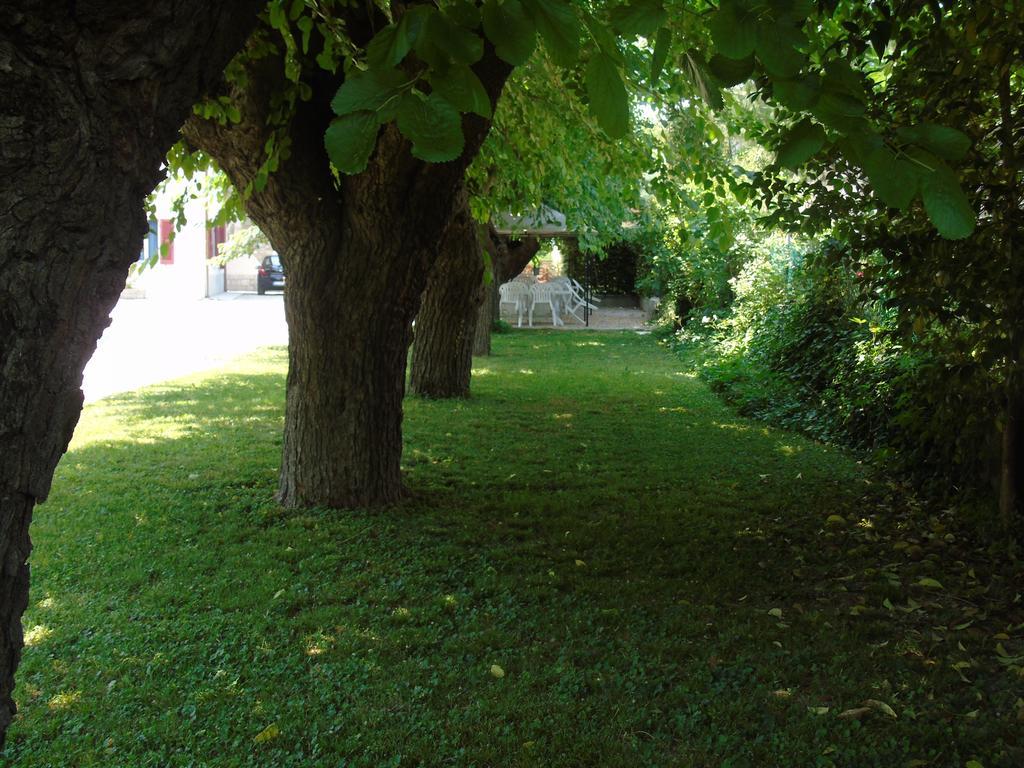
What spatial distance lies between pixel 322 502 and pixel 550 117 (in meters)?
4.37

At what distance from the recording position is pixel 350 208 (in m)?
5.94

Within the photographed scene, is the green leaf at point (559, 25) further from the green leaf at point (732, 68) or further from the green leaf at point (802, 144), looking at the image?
the green leaf at point (802, 144)

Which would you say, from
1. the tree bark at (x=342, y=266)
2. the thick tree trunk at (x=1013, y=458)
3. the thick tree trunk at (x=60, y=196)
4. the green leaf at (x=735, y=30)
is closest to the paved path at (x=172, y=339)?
the tree bark at (x=342, y=266)

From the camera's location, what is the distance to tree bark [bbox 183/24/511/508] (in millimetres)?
5609

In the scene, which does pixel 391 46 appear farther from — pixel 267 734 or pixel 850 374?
pixel 850 374

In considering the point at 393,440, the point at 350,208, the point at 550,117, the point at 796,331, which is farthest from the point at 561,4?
the point at 796,331

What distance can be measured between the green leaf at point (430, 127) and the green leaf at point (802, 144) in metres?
0.70

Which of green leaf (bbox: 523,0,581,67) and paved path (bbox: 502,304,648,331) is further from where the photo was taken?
paved path (bbox: 502,304,648,331)

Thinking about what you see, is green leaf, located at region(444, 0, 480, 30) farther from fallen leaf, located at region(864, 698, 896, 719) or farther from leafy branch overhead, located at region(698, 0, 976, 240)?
fallen leaf, located at region(864, 698, 896, 719)

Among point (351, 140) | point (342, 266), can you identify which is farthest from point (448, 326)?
point (351, 140)

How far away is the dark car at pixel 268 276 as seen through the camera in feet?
124

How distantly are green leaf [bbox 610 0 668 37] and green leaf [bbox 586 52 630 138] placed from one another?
17cm

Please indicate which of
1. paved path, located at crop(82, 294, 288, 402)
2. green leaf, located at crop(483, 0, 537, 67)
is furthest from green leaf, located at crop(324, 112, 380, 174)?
paved path, located at crop(82, 294, 288, 402)

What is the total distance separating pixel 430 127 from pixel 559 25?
0.32m
